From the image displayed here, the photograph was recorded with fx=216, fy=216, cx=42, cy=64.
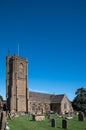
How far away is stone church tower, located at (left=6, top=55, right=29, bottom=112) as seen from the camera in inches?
2569

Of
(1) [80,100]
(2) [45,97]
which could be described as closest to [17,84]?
(2) [45,97]

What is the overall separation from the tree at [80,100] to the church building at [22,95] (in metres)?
2.51

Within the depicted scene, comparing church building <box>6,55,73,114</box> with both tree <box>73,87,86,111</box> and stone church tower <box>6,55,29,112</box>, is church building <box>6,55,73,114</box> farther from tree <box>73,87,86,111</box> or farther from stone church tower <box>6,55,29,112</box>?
tree <box>73,87,86,111</box>

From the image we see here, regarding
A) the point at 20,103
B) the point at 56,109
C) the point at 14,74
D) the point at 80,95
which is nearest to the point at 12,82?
the point at 14,74

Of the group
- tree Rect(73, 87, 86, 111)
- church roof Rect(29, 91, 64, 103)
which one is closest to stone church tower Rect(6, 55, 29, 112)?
church roof Rect(29, 91, 64, 103)

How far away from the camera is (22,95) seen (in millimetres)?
67812

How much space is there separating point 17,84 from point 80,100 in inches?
894

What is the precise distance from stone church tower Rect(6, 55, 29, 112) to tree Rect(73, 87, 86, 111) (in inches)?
737

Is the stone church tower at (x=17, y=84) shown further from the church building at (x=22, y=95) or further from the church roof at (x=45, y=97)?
the church roof at (x=45, y=97)

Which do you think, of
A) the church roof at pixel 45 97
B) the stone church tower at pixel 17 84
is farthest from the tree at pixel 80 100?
the stone church tower at pixel 17 84

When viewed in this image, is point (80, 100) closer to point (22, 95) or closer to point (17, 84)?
point (22, 95)

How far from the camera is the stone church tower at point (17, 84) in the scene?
6525cm

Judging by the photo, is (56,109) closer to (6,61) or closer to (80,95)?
(80,95)

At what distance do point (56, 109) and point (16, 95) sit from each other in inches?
710
